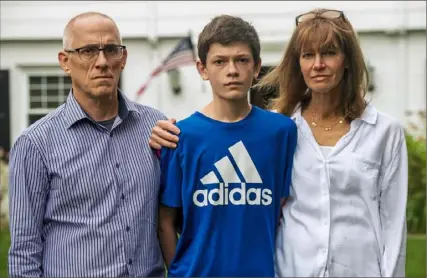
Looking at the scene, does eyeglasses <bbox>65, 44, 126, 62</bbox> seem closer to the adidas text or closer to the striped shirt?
the striped shirt

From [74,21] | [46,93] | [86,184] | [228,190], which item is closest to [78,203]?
[86,184]

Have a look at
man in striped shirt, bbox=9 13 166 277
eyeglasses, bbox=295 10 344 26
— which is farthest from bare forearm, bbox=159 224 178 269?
eyeglasses, bbox=295 10 344 26

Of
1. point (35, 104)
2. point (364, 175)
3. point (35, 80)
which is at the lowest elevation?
point (364, 175)

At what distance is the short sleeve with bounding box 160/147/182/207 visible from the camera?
3.28m

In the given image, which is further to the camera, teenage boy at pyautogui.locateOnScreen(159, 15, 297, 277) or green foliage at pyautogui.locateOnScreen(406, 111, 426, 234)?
green foliage at pyautogui.locateOnScreen(406, 111, 426, 234)

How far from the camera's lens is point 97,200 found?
3242 mm

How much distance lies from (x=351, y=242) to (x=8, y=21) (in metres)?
11.7

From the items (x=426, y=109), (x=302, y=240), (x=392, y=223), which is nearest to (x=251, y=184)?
(x=302, y=240)

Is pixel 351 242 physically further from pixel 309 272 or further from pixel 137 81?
pixel 137 81

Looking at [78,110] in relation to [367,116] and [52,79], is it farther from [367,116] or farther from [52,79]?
[52,79]

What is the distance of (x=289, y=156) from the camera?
3305 mm

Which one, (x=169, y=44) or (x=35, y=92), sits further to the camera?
(x=35, y=92)

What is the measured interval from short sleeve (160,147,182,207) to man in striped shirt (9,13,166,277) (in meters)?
0.04

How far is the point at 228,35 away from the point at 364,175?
67 cm
